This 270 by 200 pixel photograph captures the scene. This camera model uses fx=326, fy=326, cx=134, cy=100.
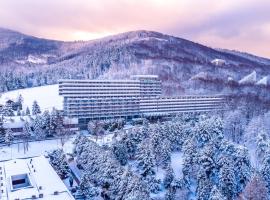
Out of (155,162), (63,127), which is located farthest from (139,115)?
(155,162)

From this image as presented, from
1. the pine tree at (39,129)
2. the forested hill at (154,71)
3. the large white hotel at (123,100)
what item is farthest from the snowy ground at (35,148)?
the forested hill at (154,71)

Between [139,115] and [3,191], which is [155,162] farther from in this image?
[139,115]

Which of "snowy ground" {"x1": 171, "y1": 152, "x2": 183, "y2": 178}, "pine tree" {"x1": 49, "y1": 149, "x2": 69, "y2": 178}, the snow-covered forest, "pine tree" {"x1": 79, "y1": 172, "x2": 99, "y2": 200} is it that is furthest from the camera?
"snowy ground" {"x1": 171, "y1": 152, "x2": 183, "y2": 178}

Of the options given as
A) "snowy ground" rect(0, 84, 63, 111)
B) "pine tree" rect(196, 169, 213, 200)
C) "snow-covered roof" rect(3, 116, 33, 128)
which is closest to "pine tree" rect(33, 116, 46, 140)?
"snow-covered roof" rect(3, 116, 33, 128)

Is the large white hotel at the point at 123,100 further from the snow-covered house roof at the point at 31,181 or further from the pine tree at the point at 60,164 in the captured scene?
the snow-covered house roof at the point at 31,181

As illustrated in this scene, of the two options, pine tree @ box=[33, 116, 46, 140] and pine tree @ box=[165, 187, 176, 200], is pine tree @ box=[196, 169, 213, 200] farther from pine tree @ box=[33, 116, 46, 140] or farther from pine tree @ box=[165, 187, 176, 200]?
pine tree @ box=[33, 116, 46, 140]

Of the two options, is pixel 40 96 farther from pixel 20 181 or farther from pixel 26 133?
pixel 20 181

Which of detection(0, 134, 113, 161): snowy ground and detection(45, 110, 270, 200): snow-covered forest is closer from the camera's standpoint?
detection(45, 110, 270, 200): snow-covered forest
